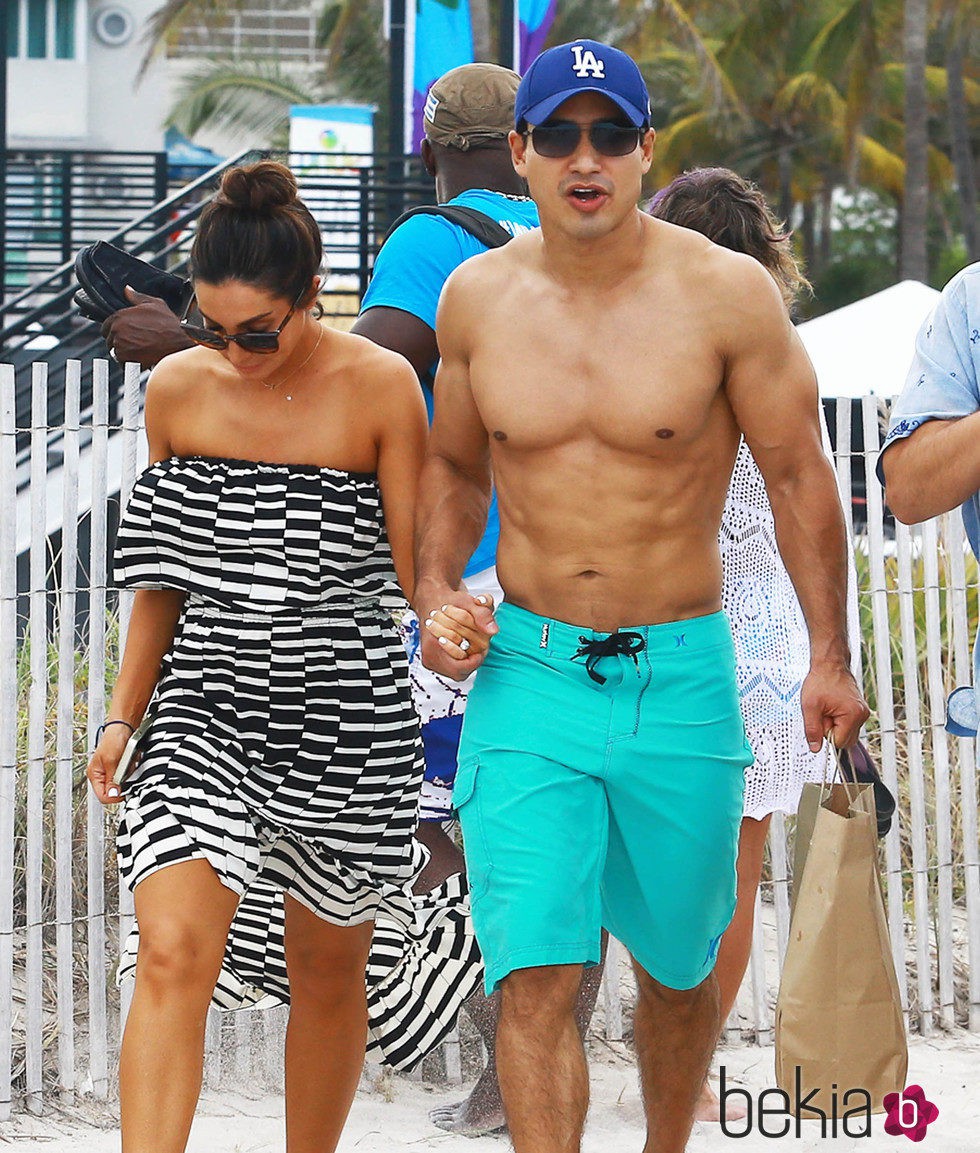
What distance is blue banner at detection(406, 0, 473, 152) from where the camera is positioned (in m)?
13.2

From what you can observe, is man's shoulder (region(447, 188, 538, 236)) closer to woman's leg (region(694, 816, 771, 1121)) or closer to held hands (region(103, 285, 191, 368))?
held hands (region(103, 285, 191, 368))

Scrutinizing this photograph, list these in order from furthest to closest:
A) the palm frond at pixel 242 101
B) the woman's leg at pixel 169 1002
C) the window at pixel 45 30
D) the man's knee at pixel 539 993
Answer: the window at pixel 45 30 → the palm frond at pixel 242 101 → the man's knee at pixel 539 993 → the woman's leg at pixel 169 1002

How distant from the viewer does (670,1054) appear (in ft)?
11.6

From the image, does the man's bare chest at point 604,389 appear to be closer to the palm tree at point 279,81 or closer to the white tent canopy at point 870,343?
the white tent canopy at point 870,343

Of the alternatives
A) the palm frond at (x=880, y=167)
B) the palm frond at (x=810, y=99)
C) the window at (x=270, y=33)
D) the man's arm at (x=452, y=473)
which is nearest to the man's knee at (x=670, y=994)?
the man's arm at (x=452, y=473)

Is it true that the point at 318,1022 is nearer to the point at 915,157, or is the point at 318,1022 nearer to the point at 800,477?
the point at 800,477

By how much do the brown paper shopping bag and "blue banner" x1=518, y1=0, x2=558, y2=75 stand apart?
11137 mm

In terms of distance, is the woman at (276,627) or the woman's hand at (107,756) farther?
the woman's hand at (107,756)

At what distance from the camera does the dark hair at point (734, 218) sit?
409 cm

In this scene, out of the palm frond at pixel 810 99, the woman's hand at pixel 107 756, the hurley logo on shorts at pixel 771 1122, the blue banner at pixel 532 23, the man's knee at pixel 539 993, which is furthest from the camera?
the palm frond at pixel 810 99

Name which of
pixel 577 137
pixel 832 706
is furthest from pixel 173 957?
pixel 577 137

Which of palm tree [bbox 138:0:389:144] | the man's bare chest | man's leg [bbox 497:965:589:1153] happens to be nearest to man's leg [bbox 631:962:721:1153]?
man's leg [bbox 497:965:589:1153]

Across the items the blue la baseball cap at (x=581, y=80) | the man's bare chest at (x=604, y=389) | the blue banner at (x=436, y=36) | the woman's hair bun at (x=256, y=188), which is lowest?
the man's bare chest at (x=604, y=389)

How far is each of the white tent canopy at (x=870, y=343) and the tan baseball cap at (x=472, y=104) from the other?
383 inches
